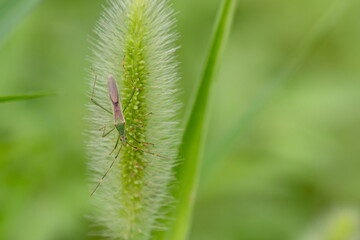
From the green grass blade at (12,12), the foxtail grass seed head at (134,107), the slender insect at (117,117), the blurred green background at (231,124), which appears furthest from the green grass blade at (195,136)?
the blurred green background at (231,124)

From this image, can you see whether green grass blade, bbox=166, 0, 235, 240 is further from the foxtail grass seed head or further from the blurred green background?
the blurred green background

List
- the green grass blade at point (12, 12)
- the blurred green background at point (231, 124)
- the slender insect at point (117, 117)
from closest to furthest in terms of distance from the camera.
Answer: the slender insect at point (117, 117) → the green grass blade at point (12, 12) → the blurred green background at point (231, 124)

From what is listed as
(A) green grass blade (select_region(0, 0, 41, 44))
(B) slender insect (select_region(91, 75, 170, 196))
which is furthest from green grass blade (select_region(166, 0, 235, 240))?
(A) green grass blade (select_region(0, 0, 41, 44))

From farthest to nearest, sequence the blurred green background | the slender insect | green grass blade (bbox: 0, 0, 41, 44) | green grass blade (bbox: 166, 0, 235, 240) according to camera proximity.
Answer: the blurred green background
green grass blade (bbox: 166, 0, 235, 240)
green grass blade (bbox: 0, 0, 41, 44)
the slender insect

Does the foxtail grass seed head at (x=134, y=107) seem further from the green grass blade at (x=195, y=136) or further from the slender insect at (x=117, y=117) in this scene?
the green grass blade at (x=195, y=136)

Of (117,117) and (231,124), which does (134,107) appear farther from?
(231,124)

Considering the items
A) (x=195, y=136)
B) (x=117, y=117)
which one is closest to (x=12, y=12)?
(x=117, y=117)
